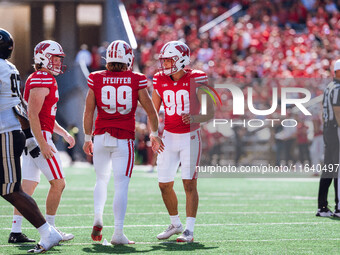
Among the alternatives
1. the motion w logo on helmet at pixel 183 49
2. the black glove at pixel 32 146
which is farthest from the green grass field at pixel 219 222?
the motion w logo on helmet at pixel 183 49

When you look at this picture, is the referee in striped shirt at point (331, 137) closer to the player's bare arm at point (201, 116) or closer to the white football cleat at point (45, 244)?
the player's bare arm at point (201, 116)

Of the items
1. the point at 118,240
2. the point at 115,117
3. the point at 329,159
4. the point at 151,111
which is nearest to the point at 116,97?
the point at 115,117

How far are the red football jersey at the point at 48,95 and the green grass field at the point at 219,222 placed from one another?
→ 1.15 meters

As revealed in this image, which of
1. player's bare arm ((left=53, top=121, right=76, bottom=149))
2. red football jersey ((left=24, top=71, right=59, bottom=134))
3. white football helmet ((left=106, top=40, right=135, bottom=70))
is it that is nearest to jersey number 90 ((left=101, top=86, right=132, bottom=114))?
white football helmet ((left=106, top=40, right=135, bottom=70))

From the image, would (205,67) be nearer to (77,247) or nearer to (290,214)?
(290,214)

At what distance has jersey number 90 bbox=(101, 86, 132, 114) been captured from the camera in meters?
6.95

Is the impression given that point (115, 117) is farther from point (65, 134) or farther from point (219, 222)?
point (219, 222)

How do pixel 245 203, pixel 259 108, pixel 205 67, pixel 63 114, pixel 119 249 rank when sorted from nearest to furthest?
1. pixel 119 249
2. pixel 245 203
3. pixel 259 108
4. pixel 205 67
5. pixel 63 114

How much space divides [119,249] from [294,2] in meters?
21.8

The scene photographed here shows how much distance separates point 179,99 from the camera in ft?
24.6

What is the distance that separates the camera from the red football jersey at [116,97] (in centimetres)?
695

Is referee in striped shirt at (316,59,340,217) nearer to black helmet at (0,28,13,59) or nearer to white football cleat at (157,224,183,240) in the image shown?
white football cleat at (157,224,183,240)

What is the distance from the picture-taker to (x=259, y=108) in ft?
63.0

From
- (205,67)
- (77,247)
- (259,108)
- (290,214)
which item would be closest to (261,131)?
(259,108)
